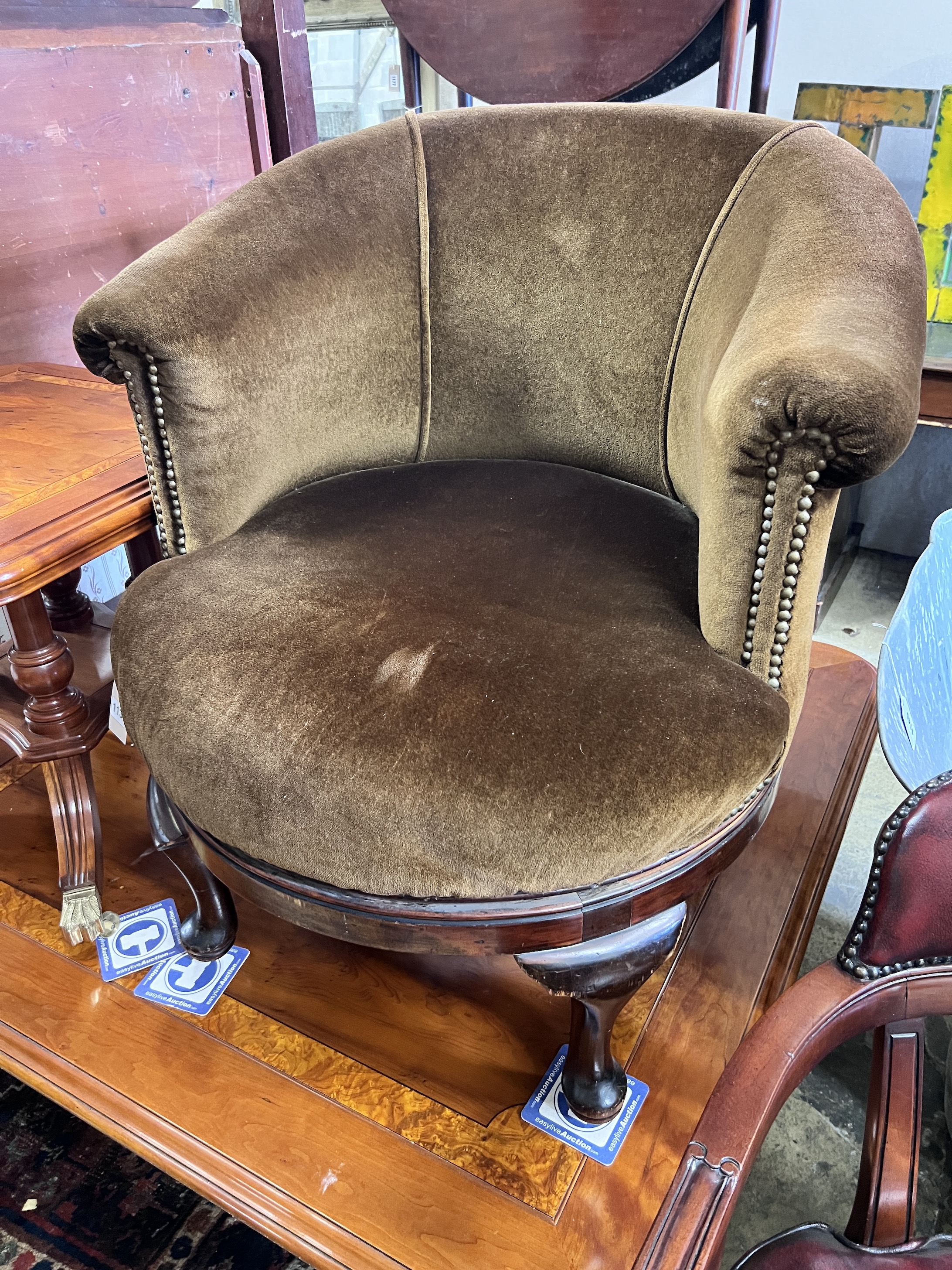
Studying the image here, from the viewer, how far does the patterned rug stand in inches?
33.1

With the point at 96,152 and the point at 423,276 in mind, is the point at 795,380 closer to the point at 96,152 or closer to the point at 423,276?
the point at 423,276

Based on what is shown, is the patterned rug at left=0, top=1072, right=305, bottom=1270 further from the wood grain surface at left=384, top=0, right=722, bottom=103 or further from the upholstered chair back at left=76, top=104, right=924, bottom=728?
the wood grain surface at left=384, top=0, right=722, bottom=103

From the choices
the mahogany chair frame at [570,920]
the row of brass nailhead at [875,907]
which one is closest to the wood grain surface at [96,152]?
the mahogany chair frame at [570,920]

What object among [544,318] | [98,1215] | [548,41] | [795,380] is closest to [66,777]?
[98,1215]

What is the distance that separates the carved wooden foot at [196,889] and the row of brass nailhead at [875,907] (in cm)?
55

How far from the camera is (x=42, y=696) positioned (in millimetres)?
968

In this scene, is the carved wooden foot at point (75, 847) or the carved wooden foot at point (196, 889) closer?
the carved wooden foot at point (196, 889)

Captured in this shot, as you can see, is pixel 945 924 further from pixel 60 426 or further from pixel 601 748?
pixel 60 426

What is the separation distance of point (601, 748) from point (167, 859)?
2.34 feet

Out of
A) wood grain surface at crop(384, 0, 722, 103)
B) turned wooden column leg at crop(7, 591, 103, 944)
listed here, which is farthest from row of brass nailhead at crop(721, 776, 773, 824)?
wood grain surface at crop(384, 0, 722, 103)

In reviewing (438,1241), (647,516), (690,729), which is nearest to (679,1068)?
(438,1241)

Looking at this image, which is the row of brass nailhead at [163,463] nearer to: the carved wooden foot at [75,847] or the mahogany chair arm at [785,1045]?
the carved wooden foot at [75,847]

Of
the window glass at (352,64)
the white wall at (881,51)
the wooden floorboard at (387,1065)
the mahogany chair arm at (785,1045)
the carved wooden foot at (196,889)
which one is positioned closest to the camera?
the mahogany chair arm at (785,1045)

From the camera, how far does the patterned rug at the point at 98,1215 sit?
2.76ft
